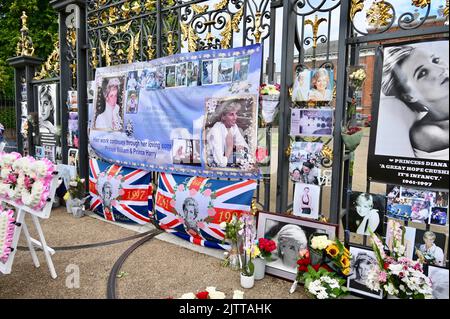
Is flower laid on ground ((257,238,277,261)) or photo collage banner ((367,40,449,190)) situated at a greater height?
photo collage banner ((367,40,449,190))

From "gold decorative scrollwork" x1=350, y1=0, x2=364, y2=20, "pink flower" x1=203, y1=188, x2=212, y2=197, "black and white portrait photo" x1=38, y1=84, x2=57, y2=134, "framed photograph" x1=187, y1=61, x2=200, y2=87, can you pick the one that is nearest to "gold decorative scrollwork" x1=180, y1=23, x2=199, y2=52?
"framed photograph" x1=187, y1=61, x2=200, y2=87

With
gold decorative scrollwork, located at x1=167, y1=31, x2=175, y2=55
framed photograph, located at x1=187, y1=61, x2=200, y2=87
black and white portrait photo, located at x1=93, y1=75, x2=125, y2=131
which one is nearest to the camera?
→ framed photograph, located at x1=187, y1=61, x2=200, y2=87

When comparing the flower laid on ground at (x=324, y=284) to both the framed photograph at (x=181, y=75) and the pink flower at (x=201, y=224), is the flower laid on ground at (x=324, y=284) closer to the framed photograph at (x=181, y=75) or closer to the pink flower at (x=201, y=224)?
the pink flower at (x=201, y=224)

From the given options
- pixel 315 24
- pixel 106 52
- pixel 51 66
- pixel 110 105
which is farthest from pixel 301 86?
pixel 51 66

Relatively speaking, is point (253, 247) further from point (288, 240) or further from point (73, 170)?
point (73, 170)

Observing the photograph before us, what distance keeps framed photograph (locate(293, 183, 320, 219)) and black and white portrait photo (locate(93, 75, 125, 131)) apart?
308 cm

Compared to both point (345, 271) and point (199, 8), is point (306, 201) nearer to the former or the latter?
point (345, 271)

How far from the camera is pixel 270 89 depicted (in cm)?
371

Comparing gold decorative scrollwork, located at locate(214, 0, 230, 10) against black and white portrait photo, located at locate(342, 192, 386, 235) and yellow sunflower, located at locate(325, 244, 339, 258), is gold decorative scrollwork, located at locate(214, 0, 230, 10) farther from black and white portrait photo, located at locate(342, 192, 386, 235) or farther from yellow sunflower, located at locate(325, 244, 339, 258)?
yellow sunflower, located at locate(325, 244, 339, 258)

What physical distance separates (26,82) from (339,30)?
22.4 feet

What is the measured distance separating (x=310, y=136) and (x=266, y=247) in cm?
131

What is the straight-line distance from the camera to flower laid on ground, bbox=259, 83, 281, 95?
3.69 meters

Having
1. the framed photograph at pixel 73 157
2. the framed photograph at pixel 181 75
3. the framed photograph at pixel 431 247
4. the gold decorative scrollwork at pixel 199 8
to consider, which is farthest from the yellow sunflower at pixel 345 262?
the framed photograph at pixel 73 157
